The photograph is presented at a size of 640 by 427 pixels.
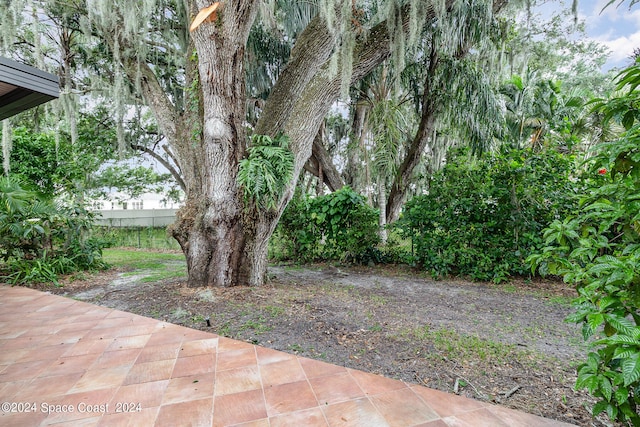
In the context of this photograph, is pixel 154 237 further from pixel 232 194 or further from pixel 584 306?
pixel 584 306

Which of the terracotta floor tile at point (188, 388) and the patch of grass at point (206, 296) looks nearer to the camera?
the terracotta floor tile at point (188, 388)

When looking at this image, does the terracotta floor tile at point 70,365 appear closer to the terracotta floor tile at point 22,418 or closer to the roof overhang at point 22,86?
the terracotta floor tile at point 22,418

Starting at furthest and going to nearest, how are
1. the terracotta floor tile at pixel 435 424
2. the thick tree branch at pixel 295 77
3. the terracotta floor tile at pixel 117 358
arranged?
the thick tree branch at pixel 295 77 < the terracotta floor tile at pixel 117 358 < the terracotta floor tile at pixel 435 424

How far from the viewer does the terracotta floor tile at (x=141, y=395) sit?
1.36 metres

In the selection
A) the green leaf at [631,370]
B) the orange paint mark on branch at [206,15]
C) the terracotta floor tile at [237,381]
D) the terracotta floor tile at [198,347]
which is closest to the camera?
the green leaf at [631,370]

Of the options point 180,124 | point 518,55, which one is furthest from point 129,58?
point 518,55

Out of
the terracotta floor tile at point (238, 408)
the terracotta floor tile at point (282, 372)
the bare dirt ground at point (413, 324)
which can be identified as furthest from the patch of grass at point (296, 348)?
the terracotta floor tile at point (238, 408)

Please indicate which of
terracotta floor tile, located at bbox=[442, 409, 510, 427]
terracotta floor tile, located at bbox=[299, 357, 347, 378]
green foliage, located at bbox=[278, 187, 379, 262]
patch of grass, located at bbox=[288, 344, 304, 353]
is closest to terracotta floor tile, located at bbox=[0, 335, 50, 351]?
patch of grass, located at bbox=[288, 344, 304, 353]

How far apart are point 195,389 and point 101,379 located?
527 millimetres

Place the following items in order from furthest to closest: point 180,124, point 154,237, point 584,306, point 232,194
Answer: point 154,237
point 180,124
point 232,194
point 584,306

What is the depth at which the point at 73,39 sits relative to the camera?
19.6 feet

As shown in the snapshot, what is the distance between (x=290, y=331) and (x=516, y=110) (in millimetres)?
7356

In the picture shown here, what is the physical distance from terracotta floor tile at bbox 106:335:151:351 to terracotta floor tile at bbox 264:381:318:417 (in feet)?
3.37

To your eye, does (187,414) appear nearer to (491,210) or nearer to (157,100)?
(157,100)
